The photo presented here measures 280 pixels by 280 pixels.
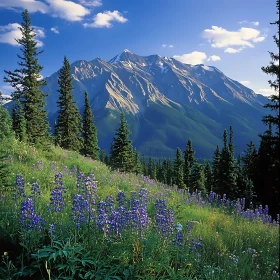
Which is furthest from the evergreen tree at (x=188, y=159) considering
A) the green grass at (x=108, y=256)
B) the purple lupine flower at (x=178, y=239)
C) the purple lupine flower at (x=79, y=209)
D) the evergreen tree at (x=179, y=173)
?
the purple lupine flower at (x=79, y=209)

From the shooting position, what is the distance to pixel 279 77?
18.9 meters

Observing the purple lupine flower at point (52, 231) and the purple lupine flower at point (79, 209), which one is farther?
the purple lupine flower at point (79, 209)

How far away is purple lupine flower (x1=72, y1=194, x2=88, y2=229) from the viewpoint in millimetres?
4582

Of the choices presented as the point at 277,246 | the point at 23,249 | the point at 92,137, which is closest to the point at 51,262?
the point at 23,249

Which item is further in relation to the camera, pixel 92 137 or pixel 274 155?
pixel 92 137

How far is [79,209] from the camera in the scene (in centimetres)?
473

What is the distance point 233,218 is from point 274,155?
1497cm

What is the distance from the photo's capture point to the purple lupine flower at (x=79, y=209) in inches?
180

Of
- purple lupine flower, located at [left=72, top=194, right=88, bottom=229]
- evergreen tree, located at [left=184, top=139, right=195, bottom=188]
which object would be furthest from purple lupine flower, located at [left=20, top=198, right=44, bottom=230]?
evergreen tree, located at [left=184, top=139, right=195, bottom=188]

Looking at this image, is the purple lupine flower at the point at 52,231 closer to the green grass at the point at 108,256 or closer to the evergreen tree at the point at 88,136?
the green grass at the point at 108,256

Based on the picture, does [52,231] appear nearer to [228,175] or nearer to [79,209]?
[79,209]

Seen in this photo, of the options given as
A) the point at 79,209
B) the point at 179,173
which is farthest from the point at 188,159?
the point at 79,209

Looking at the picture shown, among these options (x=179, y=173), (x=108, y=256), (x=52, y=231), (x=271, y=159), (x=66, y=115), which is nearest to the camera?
(x=108, y=256)

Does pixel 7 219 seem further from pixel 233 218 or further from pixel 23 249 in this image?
pixel 233 218
